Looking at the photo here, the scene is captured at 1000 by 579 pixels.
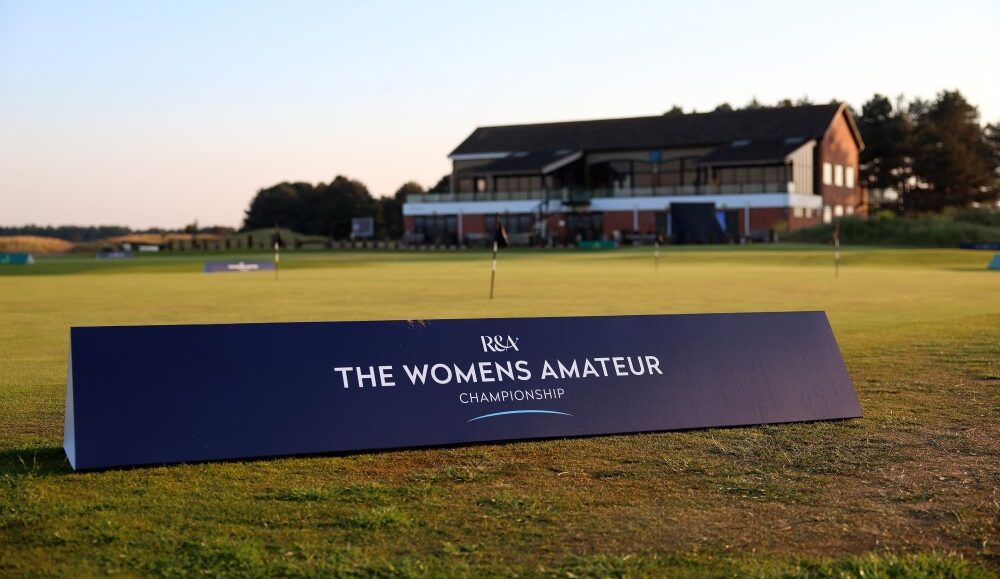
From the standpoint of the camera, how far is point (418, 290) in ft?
98.0

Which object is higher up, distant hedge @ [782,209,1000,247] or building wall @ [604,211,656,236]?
building wall @ [604,211,656,236]

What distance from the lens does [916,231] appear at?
70812 millimetres

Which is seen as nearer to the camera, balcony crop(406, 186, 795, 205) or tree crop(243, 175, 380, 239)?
balcony crop(406, 186, 795, 205)

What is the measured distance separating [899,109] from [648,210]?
35964 mm

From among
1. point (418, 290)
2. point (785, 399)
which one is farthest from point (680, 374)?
point (418, 290)

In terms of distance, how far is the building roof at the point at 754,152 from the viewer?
86562 mm

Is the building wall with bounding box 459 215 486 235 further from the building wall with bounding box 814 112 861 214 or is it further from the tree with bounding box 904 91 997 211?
the tree with bounding box 904 91 997 211

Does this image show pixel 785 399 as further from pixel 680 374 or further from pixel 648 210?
pixel 648 210

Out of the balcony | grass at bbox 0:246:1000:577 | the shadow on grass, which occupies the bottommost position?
grass at bbox 0:246:1000:577

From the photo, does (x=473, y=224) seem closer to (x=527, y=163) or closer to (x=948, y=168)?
(x=527, y=163)

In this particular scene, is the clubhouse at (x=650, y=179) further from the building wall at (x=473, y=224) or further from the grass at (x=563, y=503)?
the grass at (x=563, y=503)

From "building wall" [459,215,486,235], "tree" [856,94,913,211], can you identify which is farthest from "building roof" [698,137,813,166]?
"building wall" [459,215,486,235]

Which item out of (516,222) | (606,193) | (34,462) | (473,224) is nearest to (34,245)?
(473,224)

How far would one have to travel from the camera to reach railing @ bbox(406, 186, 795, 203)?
8588cm
